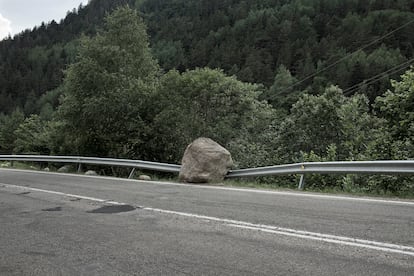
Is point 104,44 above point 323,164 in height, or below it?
above

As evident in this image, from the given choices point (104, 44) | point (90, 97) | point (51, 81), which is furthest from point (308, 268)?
point (51, 81)

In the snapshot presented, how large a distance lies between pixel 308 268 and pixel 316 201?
337cm

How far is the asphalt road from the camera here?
3404 millimetres

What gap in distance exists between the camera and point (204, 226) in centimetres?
488

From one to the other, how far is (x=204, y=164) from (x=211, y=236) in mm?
6121

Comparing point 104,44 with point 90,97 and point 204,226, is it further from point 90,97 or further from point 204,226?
point 204,226

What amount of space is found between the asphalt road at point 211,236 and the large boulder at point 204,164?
10.3 feet

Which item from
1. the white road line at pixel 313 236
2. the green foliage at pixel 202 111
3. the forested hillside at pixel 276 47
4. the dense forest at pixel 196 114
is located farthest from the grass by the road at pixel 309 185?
the forested hillside at pixel 276 47

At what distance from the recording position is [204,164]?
34.4 feet

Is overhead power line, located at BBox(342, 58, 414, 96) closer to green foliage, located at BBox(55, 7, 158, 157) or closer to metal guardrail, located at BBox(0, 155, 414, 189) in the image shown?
green foliage, located at BBox(55, 7, 158, 157)

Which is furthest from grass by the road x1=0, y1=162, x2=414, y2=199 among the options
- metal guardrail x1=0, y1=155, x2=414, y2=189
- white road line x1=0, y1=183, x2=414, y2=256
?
white road line x1=0, y1=183, x2=414, y2=256

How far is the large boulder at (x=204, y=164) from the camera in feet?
34.1

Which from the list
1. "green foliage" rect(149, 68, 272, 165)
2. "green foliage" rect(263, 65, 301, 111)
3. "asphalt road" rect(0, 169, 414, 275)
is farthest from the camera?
"green foliage" rect(263, 65, 301, 111)

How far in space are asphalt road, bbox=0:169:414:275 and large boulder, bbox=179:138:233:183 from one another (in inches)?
124
